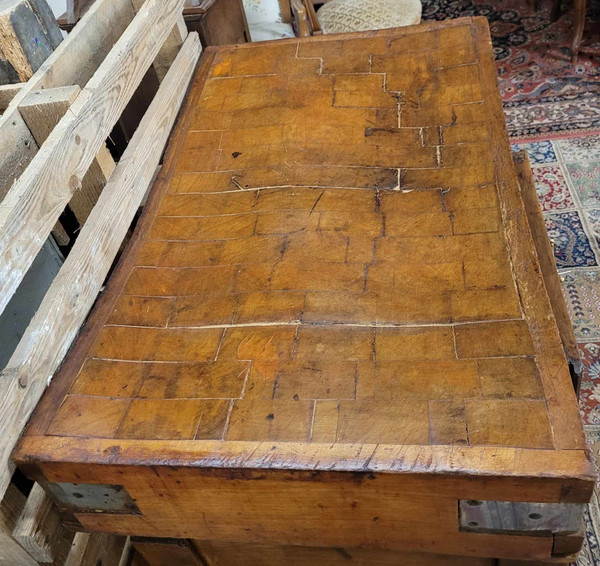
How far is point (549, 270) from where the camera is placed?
1550 millimetres

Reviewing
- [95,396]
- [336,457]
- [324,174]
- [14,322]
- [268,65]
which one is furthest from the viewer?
[268,65]

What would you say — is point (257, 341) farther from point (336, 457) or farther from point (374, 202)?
point (374, 202)

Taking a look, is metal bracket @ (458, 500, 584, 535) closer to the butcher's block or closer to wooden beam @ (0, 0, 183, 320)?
the butcher's block

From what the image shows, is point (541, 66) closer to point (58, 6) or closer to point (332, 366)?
point (58, 6)

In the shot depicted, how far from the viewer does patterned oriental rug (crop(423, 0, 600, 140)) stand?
3080 millimetres

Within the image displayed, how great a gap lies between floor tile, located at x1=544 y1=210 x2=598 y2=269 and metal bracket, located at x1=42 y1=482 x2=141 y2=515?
5.90 ft

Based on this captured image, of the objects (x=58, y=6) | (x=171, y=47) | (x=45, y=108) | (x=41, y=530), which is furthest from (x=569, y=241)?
(x=58, y=6)

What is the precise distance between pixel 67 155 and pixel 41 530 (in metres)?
0.71

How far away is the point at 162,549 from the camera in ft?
4.59

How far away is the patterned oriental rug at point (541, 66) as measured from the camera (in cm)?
308

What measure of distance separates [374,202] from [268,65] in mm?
744

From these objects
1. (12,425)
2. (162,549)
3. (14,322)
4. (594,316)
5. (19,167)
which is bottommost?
(594,316)

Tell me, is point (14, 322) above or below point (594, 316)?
above

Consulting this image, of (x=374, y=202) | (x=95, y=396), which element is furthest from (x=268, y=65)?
(x=95, y=396)
